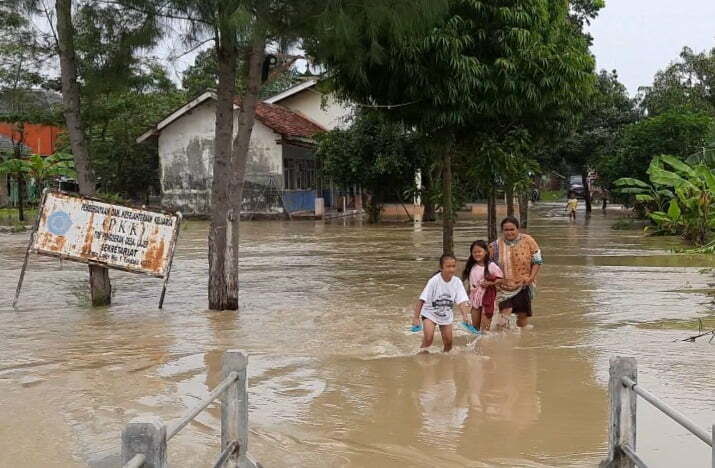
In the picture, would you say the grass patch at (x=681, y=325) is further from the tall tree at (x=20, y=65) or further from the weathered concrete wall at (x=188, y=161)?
the weathered concrete wall at (x=188, y=161)

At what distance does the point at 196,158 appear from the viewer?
37188 mm

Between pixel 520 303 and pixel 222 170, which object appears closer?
pixel 520 303

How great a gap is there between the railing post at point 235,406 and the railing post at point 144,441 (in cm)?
149

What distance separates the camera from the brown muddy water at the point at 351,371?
600 cm

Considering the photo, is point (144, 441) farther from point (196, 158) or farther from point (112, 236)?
point (196, 158)

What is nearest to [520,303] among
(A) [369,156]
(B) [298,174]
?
(A) [369,156]

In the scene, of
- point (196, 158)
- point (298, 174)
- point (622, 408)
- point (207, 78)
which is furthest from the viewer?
point (207, 78)

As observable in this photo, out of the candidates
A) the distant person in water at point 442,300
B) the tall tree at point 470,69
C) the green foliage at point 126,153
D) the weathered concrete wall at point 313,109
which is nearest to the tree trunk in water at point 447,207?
the tall tree at point 470,69

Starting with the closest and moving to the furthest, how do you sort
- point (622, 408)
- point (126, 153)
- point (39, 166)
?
1. point (622, 408)
2. point (39, 166)
3. point (126, 153)

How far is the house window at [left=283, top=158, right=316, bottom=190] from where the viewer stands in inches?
1491

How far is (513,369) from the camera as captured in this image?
326 inches

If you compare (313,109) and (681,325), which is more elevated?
(313,109)

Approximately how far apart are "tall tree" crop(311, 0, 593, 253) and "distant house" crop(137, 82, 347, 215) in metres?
20.8

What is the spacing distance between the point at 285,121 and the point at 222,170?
89.3 feet
